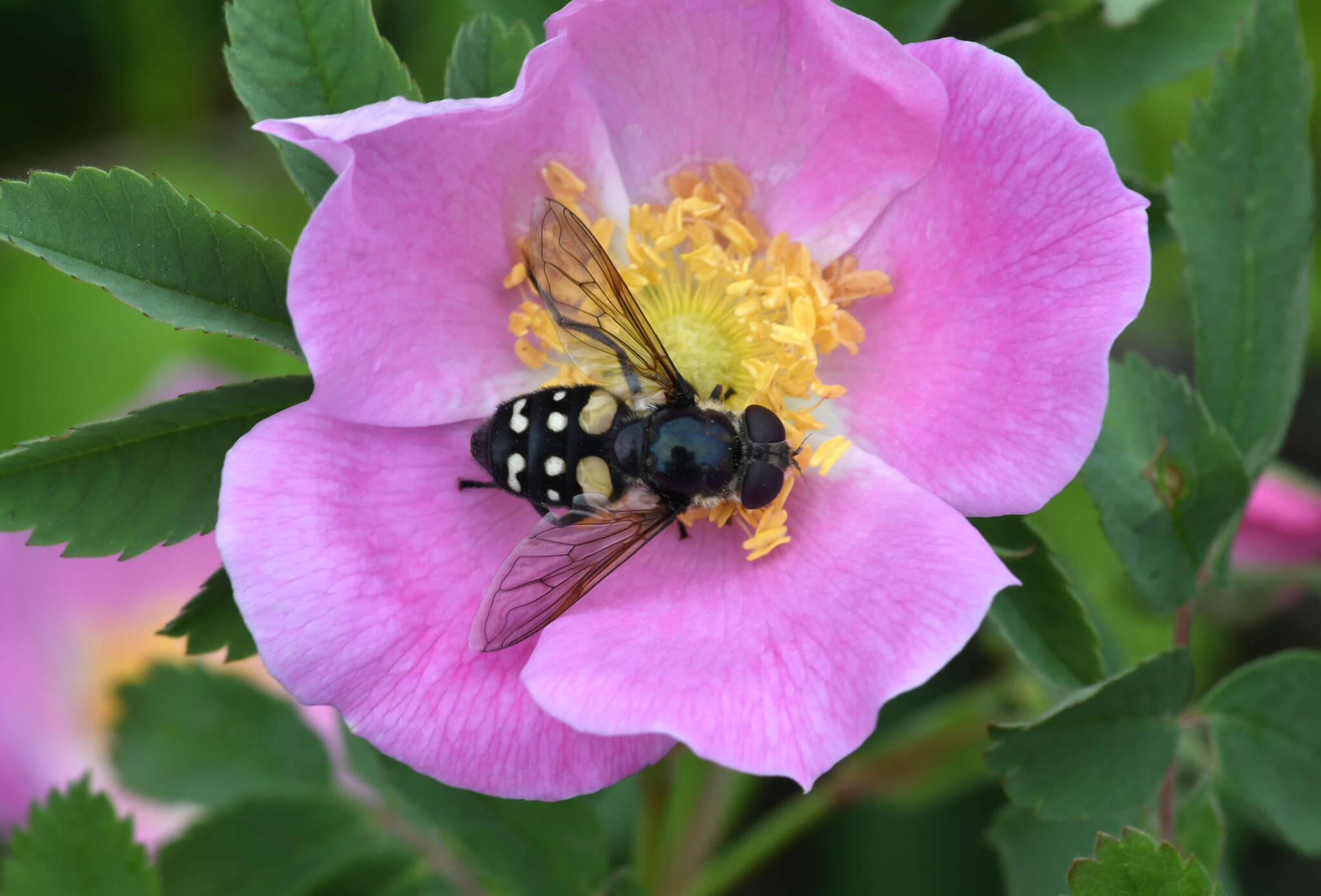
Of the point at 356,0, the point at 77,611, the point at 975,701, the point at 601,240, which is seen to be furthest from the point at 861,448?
the point at 77,611

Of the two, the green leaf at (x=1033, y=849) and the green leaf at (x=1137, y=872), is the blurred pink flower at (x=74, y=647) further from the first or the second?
the green leaf at (x=1137, y=872)

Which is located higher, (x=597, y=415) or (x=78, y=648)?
(x=597, y=415)

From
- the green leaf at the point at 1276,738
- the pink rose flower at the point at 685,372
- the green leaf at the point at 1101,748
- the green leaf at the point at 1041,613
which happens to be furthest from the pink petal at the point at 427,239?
the green leaf at the point at 1276,738

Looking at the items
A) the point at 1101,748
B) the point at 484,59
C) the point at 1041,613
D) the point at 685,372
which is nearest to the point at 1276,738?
the point at 1101,748

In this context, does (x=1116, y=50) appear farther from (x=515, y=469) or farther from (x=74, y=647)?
(x=74, y=647)

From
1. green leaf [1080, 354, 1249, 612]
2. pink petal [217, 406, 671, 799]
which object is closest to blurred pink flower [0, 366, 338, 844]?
pink petal [217, 406, 671, 799]

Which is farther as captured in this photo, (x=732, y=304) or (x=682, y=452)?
(x=732, y=304)

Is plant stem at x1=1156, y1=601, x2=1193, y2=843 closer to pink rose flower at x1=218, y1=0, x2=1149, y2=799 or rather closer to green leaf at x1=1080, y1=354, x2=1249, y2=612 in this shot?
green leaf at x1=1080, y1=354, x2=1249, y2=612

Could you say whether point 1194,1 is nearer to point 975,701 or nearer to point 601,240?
point 601,240
